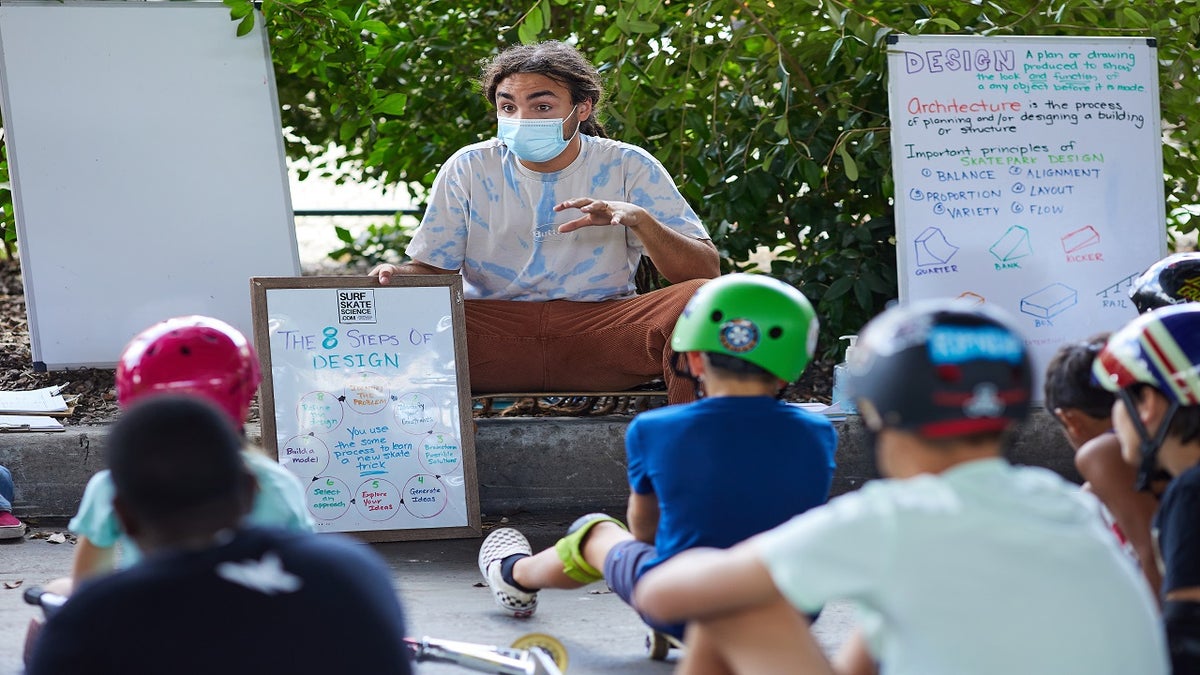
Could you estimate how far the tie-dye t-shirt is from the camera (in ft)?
16.1

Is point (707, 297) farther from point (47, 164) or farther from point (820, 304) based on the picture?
point (47, 164)

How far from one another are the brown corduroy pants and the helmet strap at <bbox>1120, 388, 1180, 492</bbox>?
7.51ft

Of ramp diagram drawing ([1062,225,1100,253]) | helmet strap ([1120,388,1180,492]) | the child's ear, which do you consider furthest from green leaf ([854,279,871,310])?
helmet strap ([1120,388,1180,492])

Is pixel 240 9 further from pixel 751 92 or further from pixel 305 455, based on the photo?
pixel 751 92

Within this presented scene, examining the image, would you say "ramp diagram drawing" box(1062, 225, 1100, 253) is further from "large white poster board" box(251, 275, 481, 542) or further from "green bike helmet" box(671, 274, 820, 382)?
"green bike helmet" box(671, 274, 820, 382)

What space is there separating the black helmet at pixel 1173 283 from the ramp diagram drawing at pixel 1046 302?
1482 mm

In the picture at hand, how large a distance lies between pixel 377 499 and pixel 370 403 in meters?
0.32

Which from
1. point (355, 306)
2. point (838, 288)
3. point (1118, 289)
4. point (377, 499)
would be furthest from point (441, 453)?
point (1118, 289)

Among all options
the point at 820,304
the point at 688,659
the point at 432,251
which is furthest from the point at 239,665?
the point at 820,304

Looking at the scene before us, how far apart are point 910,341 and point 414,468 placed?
2.91 m

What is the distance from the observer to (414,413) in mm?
4574

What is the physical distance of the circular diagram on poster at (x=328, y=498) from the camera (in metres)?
4.45

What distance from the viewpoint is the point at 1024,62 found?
17.6 feet

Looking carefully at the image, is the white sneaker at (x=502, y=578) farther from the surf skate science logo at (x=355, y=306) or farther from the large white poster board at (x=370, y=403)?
the surf skate science logo at (x=355, y=306)
